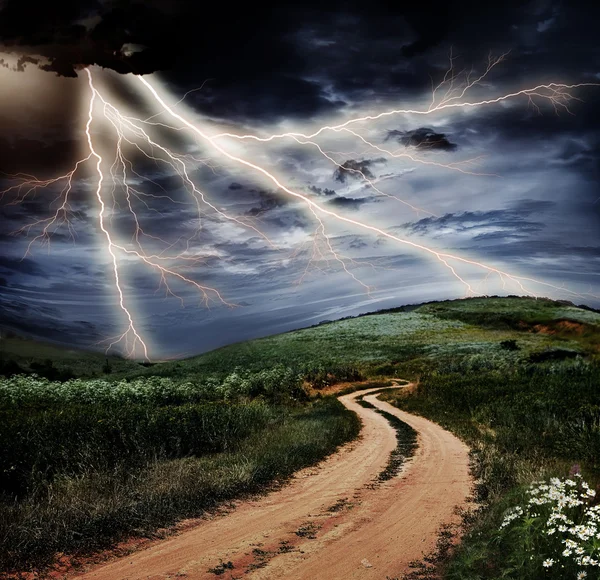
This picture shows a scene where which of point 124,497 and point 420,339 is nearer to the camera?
point 124,497

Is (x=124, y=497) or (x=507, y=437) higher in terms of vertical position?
(x=124, y=497)

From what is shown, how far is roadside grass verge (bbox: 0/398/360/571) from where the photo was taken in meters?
5.70

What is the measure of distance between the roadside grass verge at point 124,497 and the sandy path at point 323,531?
0.47m

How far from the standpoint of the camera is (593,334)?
204 feet

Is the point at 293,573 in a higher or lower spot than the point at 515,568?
lower

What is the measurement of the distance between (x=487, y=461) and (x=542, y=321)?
76.2 metres

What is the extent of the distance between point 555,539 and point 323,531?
2960 millimetres

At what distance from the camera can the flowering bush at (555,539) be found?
4176 millimetres

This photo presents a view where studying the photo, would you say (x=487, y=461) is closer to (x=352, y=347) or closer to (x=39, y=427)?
(x=39, y=427)

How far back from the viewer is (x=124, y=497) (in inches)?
275

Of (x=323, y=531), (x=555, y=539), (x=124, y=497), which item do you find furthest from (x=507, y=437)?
(x=124, y=497)

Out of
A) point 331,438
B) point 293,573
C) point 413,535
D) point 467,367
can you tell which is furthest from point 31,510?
point 467,367

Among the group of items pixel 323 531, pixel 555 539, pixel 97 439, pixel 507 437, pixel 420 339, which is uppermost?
pixel 97 439

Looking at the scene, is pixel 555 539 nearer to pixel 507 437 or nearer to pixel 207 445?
pixel 507 437
